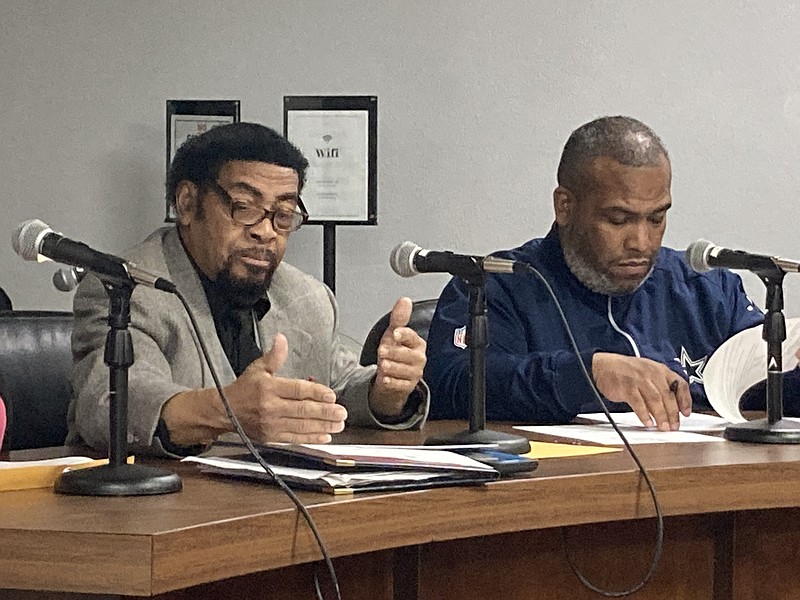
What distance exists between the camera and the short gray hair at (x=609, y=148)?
2.67 meters

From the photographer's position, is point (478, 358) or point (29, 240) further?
point (478, 358)

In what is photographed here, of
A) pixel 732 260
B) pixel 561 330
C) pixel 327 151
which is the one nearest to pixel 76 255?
pixel 732 260

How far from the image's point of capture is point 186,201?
92.4 inches

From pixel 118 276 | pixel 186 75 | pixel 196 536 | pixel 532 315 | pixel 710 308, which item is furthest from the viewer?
pixel 186 75

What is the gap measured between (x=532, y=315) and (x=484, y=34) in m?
1.44

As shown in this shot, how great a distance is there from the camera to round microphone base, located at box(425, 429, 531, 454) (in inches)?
72.5

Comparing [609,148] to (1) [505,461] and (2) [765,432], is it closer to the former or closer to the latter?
(2) [765,432]

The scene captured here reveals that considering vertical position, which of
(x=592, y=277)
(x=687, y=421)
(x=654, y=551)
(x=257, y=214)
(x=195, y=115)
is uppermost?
(x=195, y=115)

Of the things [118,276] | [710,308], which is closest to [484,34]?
[710,308]

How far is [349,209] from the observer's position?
147 inches

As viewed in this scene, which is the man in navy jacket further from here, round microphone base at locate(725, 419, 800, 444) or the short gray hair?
round microphone base at locate(725, 419, 800, 444)

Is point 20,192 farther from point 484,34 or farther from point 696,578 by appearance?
point 696,578

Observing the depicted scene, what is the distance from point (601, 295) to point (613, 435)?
2.11 ft

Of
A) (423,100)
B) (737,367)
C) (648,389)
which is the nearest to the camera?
(648,389)
